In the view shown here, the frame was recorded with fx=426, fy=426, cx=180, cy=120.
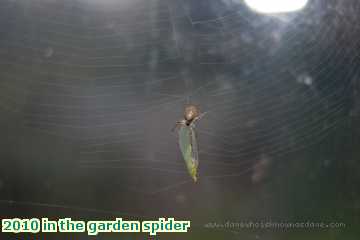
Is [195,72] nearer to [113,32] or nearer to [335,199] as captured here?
[113,32]

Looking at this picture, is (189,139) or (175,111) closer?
(189,139)

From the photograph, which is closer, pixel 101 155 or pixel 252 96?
pixel 101 155

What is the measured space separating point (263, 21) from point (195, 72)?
1.54 ft

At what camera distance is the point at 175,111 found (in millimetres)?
2393

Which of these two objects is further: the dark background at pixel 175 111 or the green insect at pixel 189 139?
the dark background at pixel 175 111

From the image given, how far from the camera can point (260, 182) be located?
248 centimetres

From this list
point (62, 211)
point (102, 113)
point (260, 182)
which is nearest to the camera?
point (62, 211)

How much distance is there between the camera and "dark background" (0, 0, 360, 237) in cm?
218

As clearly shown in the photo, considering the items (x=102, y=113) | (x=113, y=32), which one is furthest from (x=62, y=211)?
(x=113, y=32)

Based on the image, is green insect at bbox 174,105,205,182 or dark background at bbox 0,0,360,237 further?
dark background at bbox 0,0,360,237

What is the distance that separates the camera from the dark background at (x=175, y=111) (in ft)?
7.16

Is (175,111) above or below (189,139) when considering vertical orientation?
above

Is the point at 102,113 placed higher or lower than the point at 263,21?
lower

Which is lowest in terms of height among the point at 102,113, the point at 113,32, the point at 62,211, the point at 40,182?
the point at 62,211
